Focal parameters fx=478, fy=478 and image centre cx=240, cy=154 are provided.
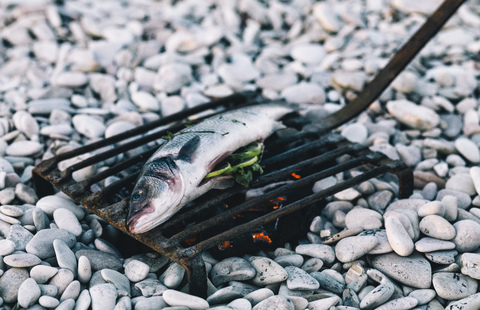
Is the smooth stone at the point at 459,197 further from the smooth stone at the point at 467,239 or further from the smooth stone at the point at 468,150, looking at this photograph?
the smooth stone at the point at 468,150

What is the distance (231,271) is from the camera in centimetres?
255

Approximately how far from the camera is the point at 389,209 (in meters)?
3.04

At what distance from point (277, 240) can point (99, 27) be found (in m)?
3.74

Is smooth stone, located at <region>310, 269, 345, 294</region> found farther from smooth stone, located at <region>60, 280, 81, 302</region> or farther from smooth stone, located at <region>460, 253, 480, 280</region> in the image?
smooth stone, located at <region>60, 280, 81, 302</region>

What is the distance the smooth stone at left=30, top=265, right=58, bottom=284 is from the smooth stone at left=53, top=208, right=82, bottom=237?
0.38 metres

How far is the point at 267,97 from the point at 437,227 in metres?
2.07

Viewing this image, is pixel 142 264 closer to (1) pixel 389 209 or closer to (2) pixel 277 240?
(2) pixel 277 240

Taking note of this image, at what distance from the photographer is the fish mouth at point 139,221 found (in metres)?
2.41

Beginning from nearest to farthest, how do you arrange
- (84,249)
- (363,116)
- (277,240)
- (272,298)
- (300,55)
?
(272,298) < (84,249) < (277,240) < (363,116) < (300,55)

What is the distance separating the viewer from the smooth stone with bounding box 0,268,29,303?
229 centimetres

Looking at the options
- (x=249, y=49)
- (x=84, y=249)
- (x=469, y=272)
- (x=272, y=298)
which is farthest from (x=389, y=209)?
(x=249, y=49)

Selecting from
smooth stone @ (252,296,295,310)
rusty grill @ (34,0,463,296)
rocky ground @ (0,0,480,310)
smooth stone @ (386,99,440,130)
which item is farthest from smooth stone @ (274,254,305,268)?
smooth stone @ (386,99,440,130)

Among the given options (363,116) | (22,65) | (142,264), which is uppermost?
(22,65)

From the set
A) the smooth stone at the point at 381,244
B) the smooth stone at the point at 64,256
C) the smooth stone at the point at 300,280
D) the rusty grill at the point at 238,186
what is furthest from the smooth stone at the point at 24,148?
the smooth stone at the point at 381,244
